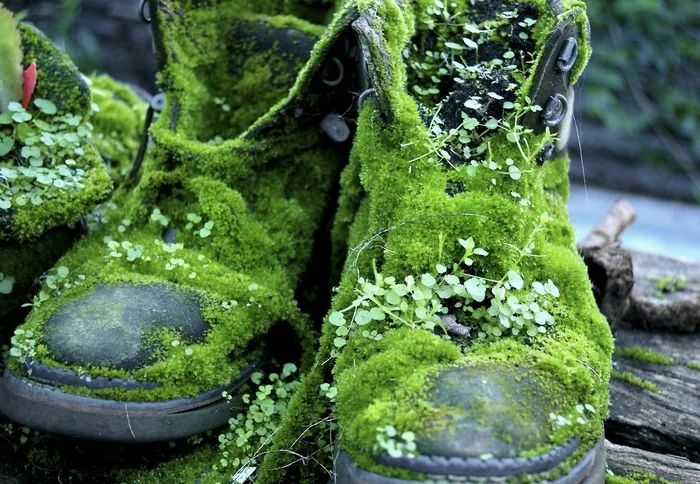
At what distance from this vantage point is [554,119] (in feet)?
4.79

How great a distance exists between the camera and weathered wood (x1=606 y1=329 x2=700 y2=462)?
1.61 meters

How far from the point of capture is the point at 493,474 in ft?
3.50

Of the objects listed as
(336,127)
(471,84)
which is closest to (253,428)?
(336,127)

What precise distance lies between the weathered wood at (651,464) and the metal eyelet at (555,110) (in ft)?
2.13

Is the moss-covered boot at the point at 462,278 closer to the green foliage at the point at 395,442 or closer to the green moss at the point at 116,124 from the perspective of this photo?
the green foliage at the point at 395,442

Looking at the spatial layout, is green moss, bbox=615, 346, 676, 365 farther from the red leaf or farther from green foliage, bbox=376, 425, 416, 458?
the red leaf

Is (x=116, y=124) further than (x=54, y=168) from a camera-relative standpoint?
Yes

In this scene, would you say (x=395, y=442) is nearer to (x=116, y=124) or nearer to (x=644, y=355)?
(x=644, y=355)

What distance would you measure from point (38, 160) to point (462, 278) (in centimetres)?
89

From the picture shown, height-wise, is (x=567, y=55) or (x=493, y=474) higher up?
(x=567, y=55)

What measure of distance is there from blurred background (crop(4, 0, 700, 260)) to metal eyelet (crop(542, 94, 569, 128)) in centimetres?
259

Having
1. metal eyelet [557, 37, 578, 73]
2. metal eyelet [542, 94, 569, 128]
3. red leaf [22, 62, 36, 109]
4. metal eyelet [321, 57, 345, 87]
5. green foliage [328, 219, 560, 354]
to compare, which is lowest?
green foliage [328, 219, 560, 354]

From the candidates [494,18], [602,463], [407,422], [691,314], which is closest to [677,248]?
[691,314]

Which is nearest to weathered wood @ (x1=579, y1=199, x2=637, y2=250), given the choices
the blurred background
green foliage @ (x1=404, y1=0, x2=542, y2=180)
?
green foliage @ (x1=404, y1=0, x2=542, y2=180)
